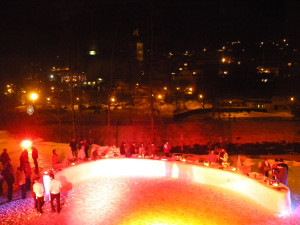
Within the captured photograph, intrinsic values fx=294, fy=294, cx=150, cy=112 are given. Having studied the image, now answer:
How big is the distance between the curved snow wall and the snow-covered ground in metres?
0.29

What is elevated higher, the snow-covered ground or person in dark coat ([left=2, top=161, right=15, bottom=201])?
person in dark coat ([left=2, top=161, right=15, bottom=201])

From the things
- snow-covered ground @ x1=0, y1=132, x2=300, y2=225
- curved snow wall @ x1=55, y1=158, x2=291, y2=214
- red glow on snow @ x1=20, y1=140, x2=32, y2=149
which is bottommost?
snow-covered ground @ x1=0, y1=132, x2=300, y2=225

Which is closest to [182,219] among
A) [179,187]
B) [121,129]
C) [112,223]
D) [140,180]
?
[112,223]

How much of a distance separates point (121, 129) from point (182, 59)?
32693mm

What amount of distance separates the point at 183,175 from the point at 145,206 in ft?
10.3

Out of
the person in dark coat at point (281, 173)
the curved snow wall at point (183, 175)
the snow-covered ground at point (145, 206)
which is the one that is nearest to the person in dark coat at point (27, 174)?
the snow-covered ground at point (145, 206)

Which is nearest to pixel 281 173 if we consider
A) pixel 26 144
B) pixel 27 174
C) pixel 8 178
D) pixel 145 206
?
pixel 145 206

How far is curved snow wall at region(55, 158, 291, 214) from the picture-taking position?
359 inches

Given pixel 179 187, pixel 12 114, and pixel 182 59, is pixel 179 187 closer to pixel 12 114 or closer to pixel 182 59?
pixel 12 114

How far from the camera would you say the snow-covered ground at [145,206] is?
8805mm

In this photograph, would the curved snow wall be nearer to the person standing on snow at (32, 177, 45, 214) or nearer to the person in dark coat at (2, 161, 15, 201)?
the person in dark coat at (2, 161, 15, 201)

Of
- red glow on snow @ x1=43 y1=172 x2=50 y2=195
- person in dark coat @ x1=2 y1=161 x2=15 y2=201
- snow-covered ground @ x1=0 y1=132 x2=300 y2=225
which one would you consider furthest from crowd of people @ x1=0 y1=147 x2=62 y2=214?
snow-covered ground @ x1=0 y1=132 x2=300 y2=225

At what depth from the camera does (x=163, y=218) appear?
29.4ft

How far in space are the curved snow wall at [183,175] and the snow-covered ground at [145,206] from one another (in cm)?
29
